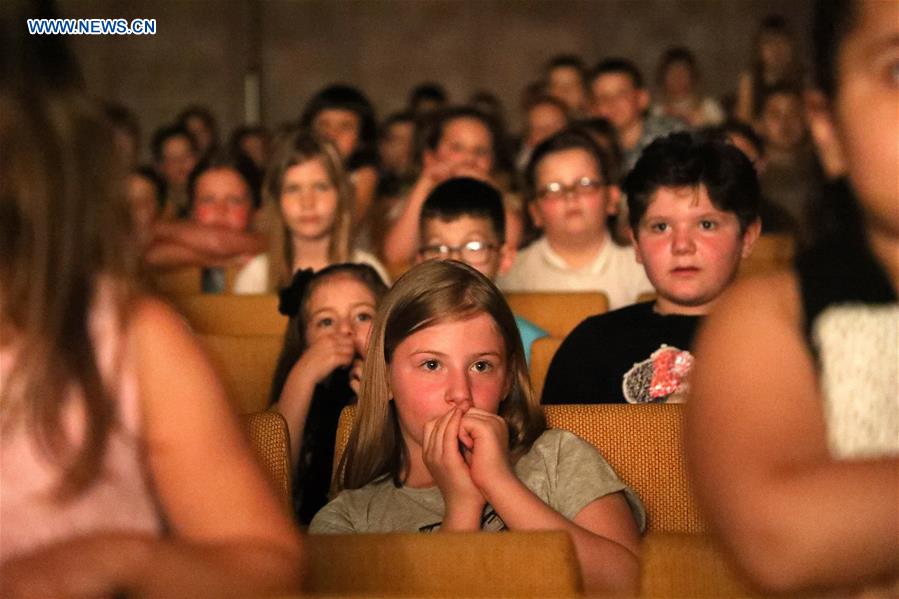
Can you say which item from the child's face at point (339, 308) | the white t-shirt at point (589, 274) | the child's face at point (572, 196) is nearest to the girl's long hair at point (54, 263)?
the child's face at point (339, 308)

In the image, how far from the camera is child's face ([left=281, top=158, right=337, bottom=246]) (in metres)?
5.16

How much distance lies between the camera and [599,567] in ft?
7.14

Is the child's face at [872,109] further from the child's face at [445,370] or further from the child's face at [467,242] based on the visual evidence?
the child's face at [467,242]

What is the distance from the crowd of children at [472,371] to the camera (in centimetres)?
115

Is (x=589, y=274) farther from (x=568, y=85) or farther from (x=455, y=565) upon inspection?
(x=568, y=85)

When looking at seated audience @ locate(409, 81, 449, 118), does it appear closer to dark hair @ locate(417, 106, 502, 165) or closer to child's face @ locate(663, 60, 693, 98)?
child's face @ locate(663, 60, 693, 98)

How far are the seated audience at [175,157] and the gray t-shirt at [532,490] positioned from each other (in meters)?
6.14

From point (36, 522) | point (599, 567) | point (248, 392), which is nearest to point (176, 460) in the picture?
point (36, 522)

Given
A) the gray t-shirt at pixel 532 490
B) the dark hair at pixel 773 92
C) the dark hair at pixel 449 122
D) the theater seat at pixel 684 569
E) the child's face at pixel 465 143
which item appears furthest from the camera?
the dark hair at pixel 773 92

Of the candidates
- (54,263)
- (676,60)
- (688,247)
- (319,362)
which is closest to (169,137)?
(676,60)

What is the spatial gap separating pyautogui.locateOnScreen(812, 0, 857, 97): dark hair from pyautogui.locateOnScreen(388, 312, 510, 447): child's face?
142cm

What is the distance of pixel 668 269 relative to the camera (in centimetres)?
352

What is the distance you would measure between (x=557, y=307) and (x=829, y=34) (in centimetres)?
301

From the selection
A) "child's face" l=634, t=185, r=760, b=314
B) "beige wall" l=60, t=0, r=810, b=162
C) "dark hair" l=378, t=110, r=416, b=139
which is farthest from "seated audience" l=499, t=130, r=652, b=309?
"beige wall" l=60, t=0, r=810, b=162
